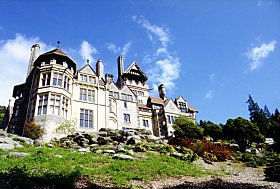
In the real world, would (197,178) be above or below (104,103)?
below

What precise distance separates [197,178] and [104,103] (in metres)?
20.2

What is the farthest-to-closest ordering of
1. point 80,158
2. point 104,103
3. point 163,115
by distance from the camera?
point 163,115
point 104,103
point 80,158

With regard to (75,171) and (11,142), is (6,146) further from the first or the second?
(75,171)

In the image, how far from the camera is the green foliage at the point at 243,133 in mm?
A: 29609

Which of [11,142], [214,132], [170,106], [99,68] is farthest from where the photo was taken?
[170,106]

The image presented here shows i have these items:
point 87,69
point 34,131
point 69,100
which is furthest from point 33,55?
point 34,131

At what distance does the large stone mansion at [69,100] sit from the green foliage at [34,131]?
0.60m

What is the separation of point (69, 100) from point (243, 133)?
22.6m

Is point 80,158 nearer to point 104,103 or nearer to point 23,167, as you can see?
point 23,167

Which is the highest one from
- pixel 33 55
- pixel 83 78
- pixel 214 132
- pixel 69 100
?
pixel 33 55

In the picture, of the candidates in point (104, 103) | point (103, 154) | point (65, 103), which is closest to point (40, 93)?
point (65, 103)

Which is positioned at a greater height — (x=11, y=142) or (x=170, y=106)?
(x=170, y=106)

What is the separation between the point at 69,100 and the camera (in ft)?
90.6

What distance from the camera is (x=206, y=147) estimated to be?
70.6ft
